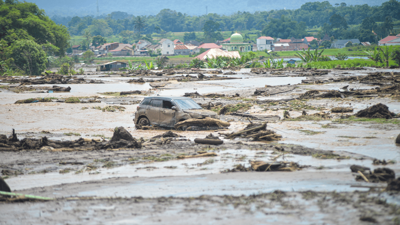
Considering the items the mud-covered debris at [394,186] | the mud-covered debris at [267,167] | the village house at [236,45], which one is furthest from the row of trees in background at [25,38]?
the village house at [236,45]

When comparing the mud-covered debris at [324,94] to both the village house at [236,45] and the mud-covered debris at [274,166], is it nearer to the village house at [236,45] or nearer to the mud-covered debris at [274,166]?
the mud-covered debris at [274,166]

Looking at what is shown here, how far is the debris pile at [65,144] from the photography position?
13.1m

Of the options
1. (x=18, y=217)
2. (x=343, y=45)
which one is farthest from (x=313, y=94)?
(x=343, y=45)

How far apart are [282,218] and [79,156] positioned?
7760mm

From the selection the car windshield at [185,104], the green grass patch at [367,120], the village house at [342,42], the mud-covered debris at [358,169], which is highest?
the village house at [342,42]

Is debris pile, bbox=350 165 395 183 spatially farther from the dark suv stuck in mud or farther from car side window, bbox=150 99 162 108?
car side window, bbox=150 99 162 108

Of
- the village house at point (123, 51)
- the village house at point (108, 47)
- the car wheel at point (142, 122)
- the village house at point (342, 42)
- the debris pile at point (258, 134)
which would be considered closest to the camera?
the debris pile at point (258, 134)

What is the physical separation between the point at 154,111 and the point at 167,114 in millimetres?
812

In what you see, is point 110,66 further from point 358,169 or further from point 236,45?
point 236,45

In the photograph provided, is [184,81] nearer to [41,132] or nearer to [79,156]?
[41,132]

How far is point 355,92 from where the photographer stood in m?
27.6

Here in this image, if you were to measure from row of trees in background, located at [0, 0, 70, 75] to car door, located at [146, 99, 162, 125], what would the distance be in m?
58.3

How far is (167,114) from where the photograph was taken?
716 inches

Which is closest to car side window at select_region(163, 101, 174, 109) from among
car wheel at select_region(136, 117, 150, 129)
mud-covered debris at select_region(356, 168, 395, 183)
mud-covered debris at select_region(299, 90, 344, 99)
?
car wheel at select_region(136, 117, 150, 129)
